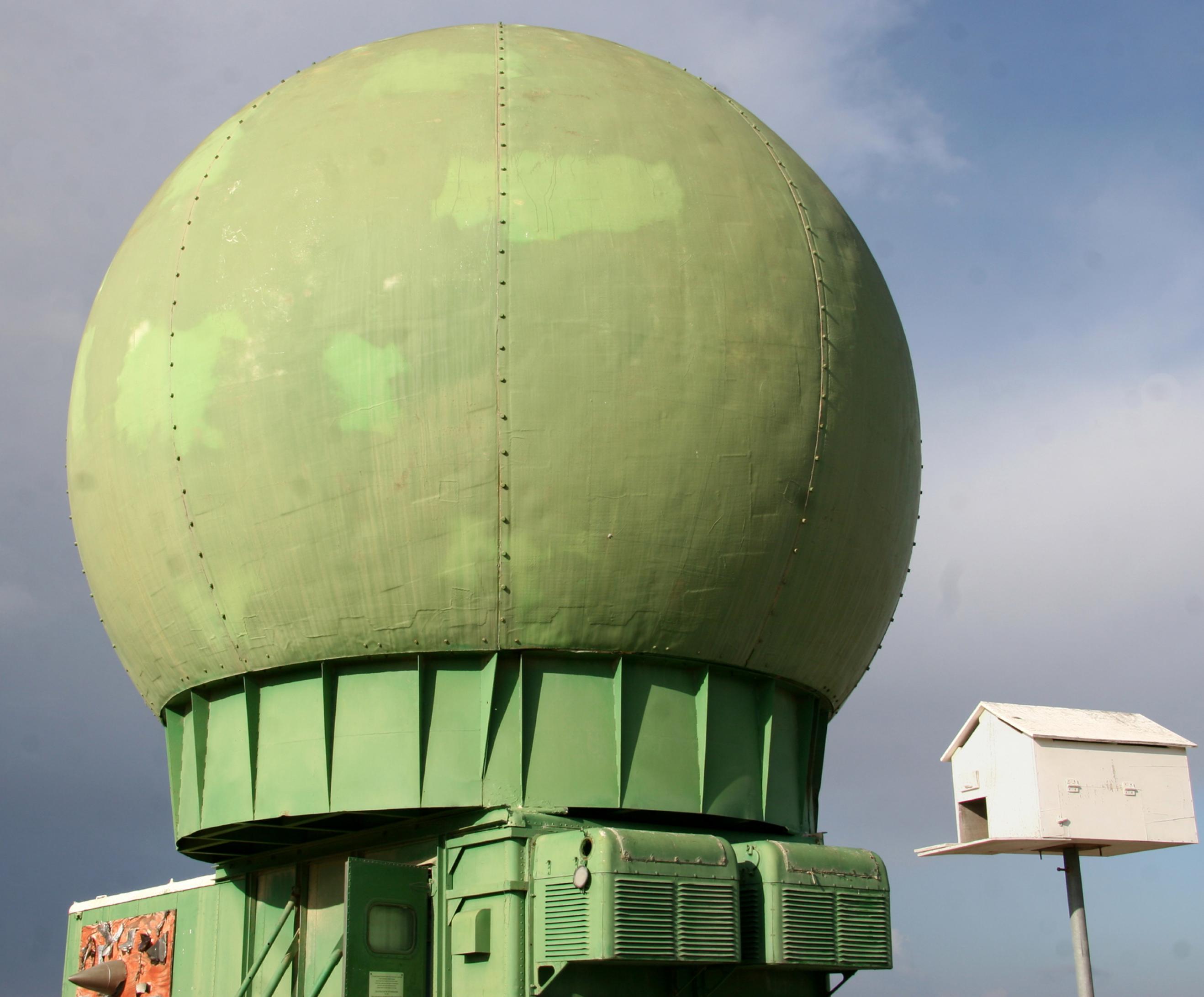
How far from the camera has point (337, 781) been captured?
28.0 ft

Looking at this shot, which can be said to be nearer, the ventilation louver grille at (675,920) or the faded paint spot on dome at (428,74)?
the ventilation louver grille at (675,920)

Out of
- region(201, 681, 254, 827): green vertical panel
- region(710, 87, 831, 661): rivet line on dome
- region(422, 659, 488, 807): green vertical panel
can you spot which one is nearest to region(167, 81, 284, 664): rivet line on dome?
region(201, 681, 254, 827): green vertical panel

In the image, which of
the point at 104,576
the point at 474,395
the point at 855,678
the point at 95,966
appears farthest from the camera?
the point at 95,966

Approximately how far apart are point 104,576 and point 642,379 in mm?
4175

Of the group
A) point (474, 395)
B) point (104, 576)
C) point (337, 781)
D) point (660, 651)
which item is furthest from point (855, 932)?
point (104, 576)

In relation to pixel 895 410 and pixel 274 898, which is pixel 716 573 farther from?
pixel 274 898

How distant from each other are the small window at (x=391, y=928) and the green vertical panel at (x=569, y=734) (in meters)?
1.01

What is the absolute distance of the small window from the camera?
813 cm

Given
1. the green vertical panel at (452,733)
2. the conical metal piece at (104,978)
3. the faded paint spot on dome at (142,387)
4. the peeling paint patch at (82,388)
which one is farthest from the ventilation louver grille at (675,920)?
the conical metal piece at (104,978)

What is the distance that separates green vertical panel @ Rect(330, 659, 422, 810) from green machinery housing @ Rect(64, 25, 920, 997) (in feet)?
0.06

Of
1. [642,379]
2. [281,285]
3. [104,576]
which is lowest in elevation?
[104,576]

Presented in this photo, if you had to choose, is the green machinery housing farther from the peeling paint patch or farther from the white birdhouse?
the white birdhouse

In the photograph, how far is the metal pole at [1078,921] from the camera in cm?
880

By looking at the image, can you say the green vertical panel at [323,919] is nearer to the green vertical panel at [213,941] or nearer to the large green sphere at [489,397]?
the green vertical panel at [213,941]
